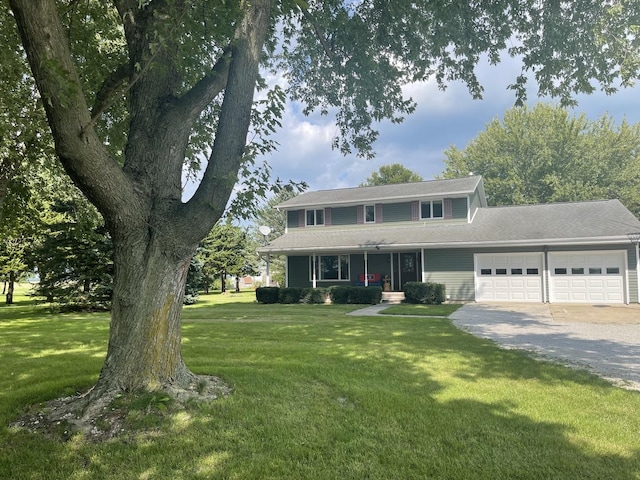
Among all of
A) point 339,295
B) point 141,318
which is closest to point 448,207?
point 339,295

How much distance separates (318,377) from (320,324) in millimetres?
5857

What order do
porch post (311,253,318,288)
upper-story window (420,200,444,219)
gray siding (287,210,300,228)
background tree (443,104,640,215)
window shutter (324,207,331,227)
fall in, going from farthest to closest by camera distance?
background tree (443,104,640,215), gray siding (287,210,300,228), window shutter (324,207,331,227), porch post (311,253,318,288), upper-story window (420,200,444,219)

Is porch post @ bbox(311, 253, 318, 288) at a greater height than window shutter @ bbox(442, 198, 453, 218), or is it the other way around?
window shutter @ bbox(442, 198, 453, 218)

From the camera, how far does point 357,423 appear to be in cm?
373

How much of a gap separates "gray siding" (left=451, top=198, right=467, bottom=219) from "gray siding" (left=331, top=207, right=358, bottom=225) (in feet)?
16.4

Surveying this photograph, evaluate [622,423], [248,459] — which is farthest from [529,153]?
[248,459]

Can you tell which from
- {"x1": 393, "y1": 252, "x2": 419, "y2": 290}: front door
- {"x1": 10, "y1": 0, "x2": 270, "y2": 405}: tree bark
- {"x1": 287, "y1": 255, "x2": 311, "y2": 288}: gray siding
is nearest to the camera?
{"x1": 10, "y1": 0, "x2": 270, "y2": 405}: tree bark

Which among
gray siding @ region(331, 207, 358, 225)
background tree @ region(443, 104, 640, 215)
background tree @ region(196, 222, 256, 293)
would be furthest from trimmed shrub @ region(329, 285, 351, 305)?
background tree @ region(443, 104, 640, 215)

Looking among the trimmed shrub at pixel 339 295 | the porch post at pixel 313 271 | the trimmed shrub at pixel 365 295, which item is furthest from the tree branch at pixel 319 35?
the porch post at pixel 313 271

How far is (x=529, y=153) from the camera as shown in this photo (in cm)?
3366

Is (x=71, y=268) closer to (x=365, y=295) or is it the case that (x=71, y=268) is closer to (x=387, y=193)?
(x=365, y=295)

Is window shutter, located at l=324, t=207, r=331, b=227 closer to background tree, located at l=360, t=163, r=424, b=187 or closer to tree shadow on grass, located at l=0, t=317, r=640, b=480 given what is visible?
tree shadow on grass, located at l=0, t=317, r=640, b=480

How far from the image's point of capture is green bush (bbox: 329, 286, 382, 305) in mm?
17625

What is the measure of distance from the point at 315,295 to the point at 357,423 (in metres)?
15.1
